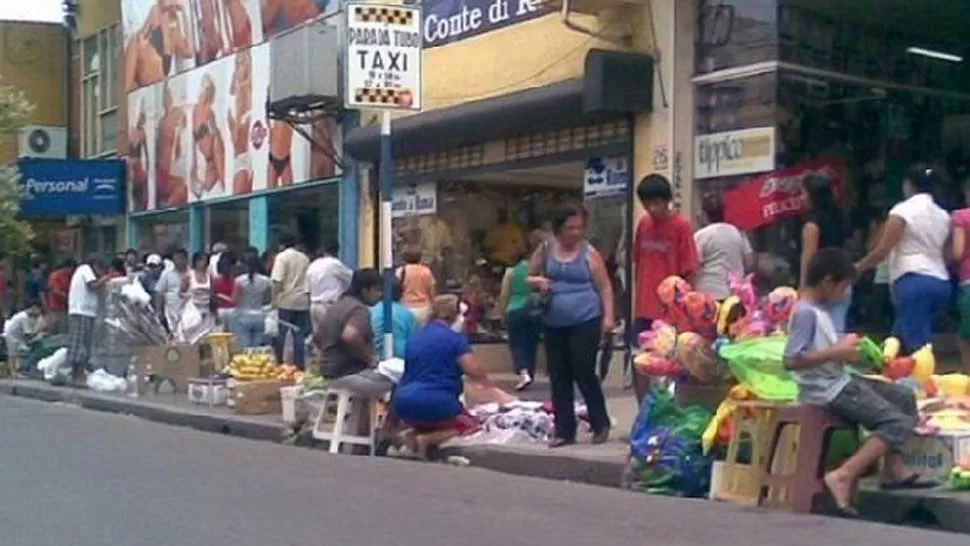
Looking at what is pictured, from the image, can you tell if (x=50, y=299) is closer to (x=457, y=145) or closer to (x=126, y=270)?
(x=126, y=270)

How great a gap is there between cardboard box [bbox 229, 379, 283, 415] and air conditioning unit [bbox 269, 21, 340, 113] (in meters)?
6.07

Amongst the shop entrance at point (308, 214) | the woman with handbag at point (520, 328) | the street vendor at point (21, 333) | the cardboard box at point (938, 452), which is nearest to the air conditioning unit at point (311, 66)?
the shop entrance at point (308, 214)

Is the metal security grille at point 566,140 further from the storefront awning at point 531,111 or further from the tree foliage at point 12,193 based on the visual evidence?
the tree foliage at point 12,193

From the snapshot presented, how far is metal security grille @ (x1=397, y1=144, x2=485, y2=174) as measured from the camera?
20469 millimetres

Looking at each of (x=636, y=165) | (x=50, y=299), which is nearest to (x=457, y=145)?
(x=636, y=165)

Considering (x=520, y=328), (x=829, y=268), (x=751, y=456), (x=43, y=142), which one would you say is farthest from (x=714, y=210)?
(x=43, y=142)

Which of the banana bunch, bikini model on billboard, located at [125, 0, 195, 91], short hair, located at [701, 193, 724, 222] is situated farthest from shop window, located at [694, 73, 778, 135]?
bikini model on billboard, located at [125, 0, 195, 91]

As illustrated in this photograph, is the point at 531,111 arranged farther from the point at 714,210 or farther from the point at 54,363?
the point at 54,363

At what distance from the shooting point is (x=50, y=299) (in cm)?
2562

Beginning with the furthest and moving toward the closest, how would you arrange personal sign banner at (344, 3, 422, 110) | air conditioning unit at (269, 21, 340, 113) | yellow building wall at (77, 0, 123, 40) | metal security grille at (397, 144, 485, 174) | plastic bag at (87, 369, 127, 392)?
yellow building wall at (77, 0, 123, 40), air conditioning unit at (269, 21, 340, 113), plastic bag at (87, 369, 127, 392), metal security grille at (397, 144, 485, 174), personal sign banner at (344, 3, 422, 110)

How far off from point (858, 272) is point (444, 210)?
1139 centimetres

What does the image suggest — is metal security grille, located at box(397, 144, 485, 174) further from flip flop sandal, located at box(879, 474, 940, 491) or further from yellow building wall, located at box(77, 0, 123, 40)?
yellow building wall, located at box(77, 0, 123, 40)

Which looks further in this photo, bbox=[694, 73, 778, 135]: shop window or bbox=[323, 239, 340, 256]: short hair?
bbox=[323, 239, 340, 256]: short hair

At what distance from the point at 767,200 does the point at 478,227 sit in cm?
607
